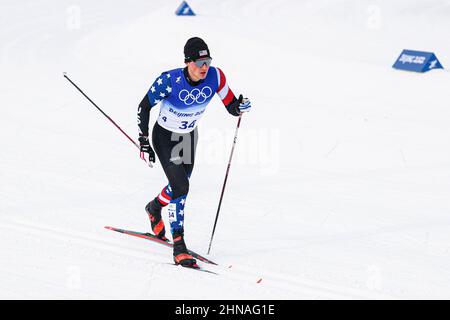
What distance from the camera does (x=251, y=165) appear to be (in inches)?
301

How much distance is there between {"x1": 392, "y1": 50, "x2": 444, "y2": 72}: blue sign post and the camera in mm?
10227

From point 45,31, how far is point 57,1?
3.86m

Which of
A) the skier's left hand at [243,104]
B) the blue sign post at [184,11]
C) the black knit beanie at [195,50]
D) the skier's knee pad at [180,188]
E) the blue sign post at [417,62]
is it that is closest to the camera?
the black knit beanie at [195,50]

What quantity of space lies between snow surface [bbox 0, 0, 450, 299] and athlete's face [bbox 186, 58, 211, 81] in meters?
1.54

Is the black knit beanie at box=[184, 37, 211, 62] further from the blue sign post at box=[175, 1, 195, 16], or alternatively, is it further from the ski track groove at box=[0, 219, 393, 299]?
the blue sign post at box=[175, 1, 195, 16]

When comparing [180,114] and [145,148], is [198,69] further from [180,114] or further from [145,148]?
[145,148]

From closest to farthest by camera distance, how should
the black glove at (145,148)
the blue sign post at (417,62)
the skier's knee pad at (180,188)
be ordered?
the black glove at (145,148), the skier's knee pad at (180,188), the blue sign post at (417,62)

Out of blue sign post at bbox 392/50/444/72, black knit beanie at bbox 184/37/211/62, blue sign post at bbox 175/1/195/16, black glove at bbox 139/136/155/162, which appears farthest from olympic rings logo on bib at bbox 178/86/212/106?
blue sign post at bbox 175/1/195/16

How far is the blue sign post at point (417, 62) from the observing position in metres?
10.2

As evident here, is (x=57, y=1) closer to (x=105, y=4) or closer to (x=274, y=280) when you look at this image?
(x=105, y=4)

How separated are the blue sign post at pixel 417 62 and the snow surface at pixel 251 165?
153 mm

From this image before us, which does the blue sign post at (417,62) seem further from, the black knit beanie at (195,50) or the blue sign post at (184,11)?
the black knit beanie at (195,50)

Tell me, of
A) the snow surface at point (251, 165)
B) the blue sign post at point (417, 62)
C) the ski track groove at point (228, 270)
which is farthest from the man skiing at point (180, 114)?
the blue sign post at point (417, 62)

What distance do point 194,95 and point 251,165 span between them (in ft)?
8.99
